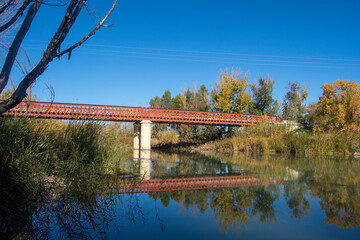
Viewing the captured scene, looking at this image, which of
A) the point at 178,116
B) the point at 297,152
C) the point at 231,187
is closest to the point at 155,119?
the point at 178,116

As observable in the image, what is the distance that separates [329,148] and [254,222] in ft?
47.8

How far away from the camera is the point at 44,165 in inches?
160

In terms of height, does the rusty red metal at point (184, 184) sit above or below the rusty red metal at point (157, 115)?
below

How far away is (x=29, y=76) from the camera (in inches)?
141

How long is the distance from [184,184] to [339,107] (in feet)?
65.7

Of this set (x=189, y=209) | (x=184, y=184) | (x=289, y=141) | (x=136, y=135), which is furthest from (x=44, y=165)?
(x=136, y=135)

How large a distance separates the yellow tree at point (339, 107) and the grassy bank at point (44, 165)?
20.4 meters

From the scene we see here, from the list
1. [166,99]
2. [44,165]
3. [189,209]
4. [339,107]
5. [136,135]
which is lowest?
[189,209]

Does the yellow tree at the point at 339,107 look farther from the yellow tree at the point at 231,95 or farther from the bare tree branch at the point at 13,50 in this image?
the bare tree branch at the point at 13,50

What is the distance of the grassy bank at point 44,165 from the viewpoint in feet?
11.1

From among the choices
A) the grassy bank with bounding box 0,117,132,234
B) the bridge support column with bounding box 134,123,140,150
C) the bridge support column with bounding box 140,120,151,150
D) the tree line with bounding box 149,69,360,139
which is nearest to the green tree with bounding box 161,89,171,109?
the tree line with bounding box 149,69,360,139

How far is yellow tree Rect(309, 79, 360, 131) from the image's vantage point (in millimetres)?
21312

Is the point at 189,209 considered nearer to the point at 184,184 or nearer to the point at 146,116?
the point at 184,184

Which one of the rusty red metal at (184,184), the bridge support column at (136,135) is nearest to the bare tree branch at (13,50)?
the rusty red metal at (184,184)
